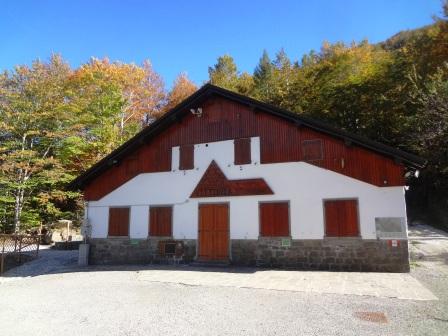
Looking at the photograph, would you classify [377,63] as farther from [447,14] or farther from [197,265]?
[197,265]

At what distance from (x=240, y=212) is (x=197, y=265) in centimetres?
273

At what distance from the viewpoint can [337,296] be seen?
8516mm

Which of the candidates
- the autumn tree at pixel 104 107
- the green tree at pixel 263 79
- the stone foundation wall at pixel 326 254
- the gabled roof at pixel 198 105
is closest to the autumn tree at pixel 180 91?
the autumn tree at pixel 104 107

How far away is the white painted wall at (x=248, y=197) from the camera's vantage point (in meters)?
12.5

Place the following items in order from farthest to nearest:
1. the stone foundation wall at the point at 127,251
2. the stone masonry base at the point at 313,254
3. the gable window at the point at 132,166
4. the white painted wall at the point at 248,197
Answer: the gable window at the point at 132,166, the stone foundation wall at the point at 127,251, the white painted wall at the point at 248,197, the stone masonry base at the point at 313,254

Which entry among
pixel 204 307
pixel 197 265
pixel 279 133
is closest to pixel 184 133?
pixel 279 133

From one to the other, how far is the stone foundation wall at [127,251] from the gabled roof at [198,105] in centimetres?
320

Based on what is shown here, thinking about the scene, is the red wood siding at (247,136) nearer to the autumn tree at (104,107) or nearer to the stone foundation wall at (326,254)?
the stone foundation wall at (326,254)

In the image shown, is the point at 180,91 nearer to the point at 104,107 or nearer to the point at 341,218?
the point at 104,107

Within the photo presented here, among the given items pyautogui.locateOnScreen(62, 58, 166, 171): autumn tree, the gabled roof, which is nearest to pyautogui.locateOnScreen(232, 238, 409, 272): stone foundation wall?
the gabled roof

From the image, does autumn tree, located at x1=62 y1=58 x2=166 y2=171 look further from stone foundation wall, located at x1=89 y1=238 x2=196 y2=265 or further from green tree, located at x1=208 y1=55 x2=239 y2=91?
stone foundation wall, located at x1=89 y1=238 x2=196 y2=265

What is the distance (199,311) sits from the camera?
7449mm

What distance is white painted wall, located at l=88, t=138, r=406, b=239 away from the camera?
12.5 meters

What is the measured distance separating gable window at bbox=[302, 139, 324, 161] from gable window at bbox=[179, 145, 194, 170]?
4850 millimetres
